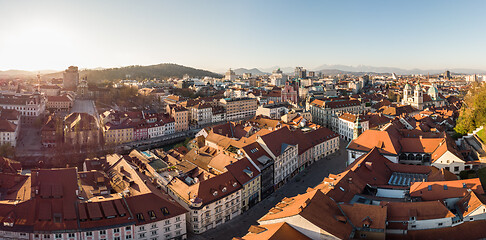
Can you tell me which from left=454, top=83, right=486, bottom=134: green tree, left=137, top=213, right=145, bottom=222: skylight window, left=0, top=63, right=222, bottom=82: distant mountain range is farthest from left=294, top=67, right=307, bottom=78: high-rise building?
left=137, top=213, right=145, bottom=222: skylight window

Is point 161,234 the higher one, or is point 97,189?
point 97,189

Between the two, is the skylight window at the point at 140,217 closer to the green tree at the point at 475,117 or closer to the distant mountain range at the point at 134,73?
the green tree at the point at 475,117

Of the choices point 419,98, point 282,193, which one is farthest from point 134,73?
point 282,193

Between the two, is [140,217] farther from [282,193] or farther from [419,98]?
[419,98]

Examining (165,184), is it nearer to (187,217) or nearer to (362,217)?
(187,217)

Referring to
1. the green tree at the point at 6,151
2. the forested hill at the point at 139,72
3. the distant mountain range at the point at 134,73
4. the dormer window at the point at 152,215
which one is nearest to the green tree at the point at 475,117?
the dormer window at the point at 152,215

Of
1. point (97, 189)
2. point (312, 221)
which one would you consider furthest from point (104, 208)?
point (312, 221)
